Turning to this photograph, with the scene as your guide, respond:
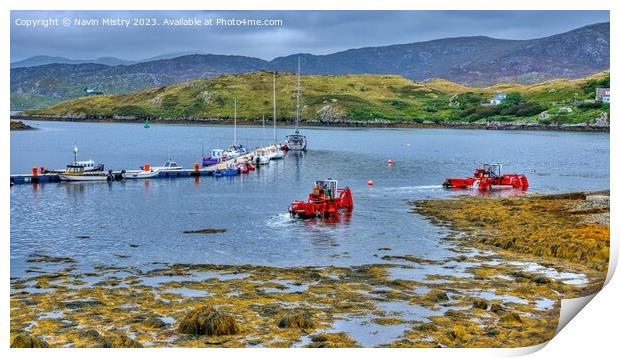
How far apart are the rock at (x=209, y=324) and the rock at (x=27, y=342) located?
4586mm

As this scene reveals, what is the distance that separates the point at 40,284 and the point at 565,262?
25431 mm

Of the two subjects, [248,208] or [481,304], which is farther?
[248,208]

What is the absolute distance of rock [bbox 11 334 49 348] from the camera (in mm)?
24562

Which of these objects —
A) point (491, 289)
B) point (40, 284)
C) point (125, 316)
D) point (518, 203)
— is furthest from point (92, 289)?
point (518, 203)

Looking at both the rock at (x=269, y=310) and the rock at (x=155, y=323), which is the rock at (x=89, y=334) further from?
the rock at (x=269, y=310)

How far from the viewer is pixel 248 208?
60906mm

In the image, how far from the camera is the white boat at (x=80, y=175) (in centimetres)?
7881

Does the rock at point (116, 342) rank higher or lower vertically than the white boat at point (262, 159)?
lower

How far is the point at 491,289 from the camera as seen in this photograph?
108 ft

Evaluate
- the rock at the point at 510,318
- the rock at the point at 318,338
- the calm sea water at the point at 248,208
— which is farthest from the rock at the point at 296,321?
the calm sea water at the point at 248,208

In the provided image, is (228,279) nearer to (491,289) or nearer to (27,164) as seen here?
(491,289)

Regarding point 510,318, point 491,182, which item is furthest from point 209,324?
point 491,182

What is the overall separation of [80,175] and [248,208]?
2649 centimetres

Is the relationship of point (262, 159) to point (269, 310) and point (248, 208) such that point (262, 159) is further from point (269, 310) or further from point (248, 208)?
point (269, 310)
